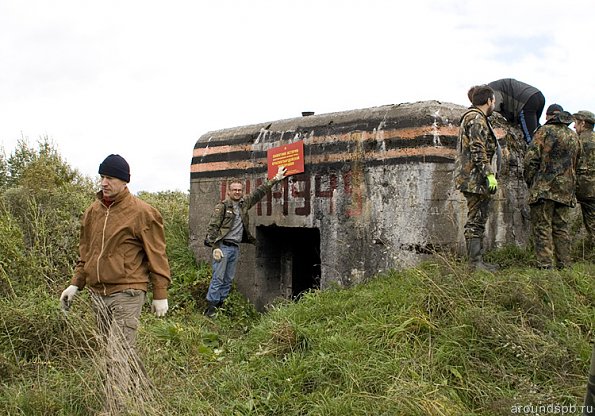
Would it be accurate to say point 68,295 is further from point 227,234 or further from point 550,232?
point 550,232

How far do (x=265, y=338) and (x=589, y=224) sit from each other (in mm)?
3812

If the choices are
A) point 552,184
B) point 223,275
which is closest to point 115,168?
point 223,275

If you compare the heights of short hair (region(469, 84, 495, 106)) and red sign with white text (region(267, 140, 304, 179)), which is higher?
short hair (region(469, 84, 495, 106))

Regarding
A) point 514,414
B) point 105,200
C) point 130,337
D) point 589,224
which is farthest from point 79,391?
point 589,224

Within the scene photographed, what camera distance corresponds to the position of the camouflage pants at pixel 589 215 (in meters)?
6.76

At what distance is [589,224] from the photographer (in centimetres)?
680

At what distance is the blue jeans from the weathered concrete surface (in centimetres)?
60

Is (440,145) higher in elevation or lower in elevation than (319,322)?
higher

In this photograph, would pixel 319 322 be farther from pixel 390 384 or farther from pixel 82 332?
pixel 82 332

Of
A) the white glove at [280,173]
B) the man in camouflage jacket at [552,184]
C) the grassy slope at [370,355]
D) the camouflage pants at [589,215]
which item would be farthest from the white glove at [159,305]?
the camouflage pants at [589,215]

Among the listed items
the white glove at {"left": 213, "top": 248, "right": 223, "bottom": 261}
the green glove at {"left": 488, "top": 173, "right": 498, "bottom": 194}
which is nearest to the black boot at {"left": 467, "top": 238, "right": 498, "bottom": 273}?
the green glove at {"left": 488, "top": 173, "right": 498, "bottom": 194}

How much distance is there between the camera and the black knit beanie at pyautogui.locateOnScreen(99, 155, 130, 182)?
15.0 ft

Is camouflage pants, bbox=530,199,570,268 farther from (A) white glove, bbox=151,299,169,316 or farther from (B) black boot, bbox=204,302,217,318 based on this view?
(B) black boot, bbox=204,302,217,318

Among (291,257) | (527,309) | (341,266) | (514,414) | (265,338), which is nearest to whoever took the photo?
(514,414)
